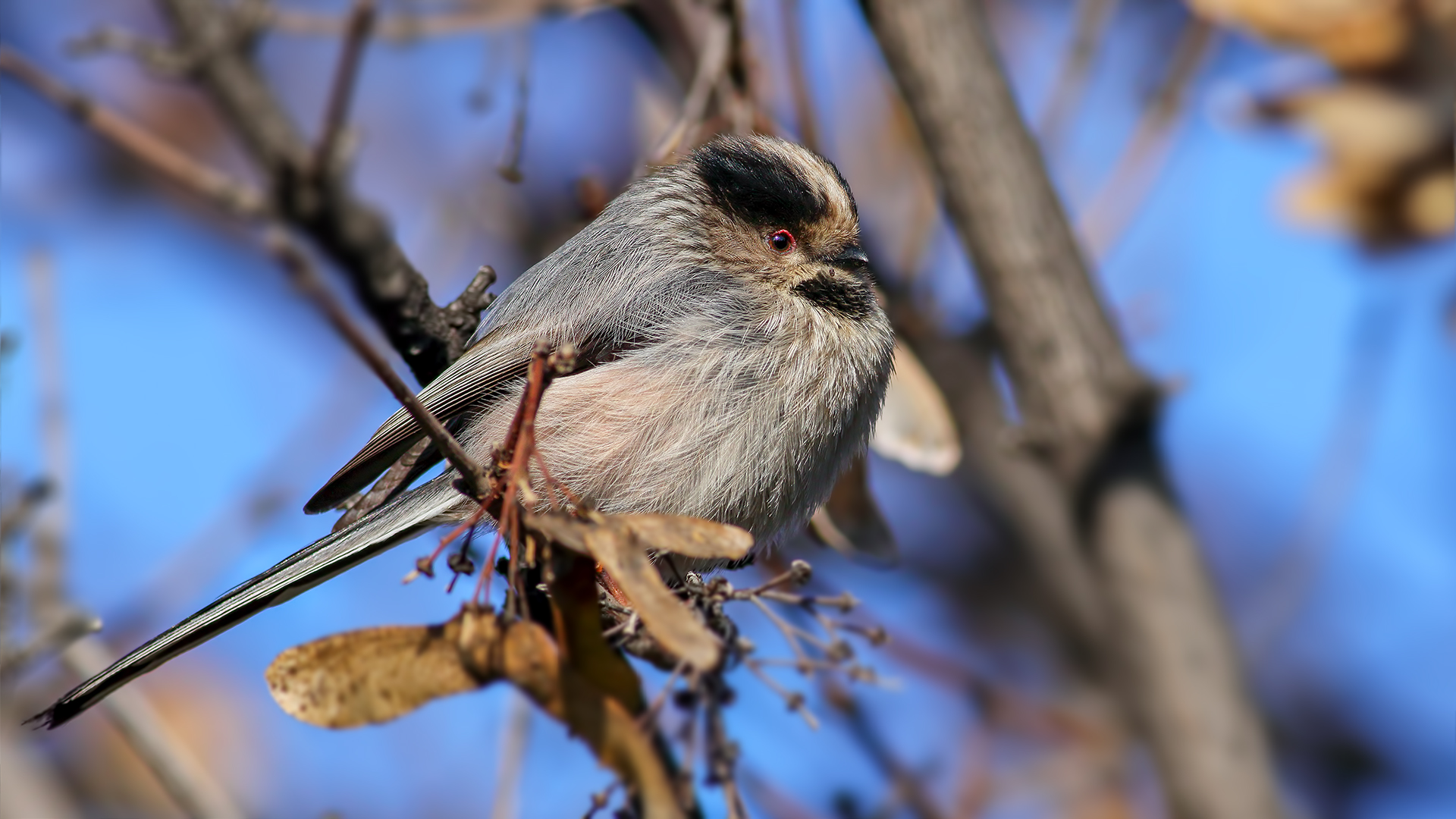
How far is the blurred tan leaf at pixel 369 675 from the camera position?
6.39 feet

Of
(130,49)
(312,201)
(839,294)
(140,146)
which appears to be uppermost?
(130,49)

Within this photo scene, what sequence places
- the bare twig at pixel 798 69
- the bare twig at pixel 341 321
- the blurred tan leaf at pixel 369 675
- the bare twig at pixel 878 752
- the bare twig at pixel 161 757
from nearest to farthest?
the bare twig at pixel 341 321
the blurred tan leaf at pixel 369 675
the bare twig at pixel 161 757
the bare twig at pixel 878 752
the bare twig at pixel 798 69

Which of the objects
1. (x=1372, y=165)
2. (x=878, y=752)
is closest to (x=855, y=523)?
(x=878, y=752)

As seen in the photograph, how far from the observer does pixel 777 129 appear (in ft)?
12.1

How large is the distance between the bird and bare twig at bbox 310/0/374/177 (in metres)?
0.64

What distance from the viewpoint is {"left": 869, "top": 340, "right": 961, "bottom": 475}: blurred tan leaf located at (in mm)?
3336

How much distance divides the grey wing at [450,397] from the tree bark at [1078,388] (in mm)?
1498

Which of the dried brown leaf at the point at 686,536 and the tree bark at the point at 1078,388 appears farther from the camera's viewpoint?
the tree bark at the point at 1078,388

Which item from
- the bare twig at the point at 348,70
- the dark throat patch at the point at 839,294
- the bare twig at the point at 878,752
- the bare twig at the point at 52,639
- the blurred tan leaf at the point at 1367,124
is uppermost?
the bare twig at the point at 348,70

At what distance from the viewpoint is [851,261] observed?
3.26 meters

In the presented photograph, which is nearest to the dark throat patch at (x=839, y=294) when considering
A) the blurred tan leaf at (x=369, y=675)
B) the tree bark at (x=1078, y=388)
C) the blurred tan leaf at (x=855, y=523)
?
the blurred tan leaf at (x=855, y=523)

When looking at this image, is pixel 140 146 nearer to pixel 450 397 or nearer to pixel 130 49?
pixel 130 49

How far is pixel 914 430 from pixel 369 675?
178 cm

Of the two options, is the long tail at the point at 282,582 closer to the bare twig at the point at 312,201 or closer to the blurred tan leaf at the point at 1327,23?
the bare twig at the point at 312,201
